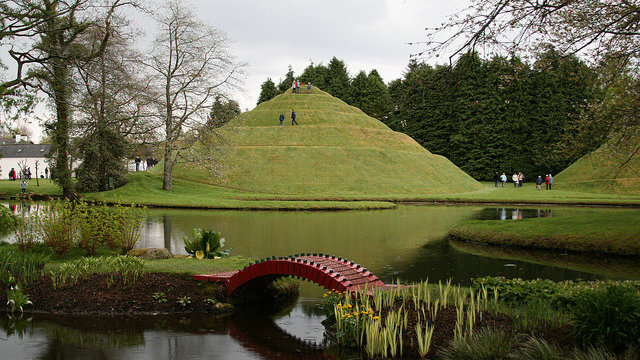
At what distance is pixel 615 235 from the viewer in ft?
61.3

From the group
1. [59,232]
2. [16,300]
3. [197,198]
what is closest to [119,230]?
[59,232]

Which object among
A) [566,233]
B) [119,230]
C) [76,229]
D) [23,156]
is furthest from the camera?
[23,156]

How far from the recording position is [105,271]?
12258 millimetres

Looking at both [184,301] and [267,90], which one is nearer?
[184,301]

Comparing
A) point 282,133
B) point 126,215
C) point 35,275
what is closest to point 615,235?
point 126,215

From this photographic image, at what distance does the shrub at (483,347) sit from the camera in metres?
7.34

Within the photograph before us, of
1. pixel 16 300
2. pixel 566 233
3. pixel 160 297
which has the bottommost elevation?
pixel 160 297

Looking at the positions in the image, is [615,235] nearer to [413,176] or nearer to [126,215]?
[126,215]

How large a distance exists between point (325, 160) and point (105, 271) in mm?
43628

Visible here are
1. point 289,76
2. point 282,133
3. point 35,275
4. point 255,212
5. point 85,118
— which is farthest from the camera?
point 289,76

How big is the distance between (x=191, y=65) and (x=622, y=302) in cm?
4199

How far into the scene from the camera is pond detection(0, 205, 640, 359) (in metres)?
9.15

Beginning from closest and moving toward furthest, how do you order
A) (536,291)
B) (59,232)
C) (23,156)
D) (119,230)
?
(536,291) → (59,232) → (119,230) → (23,156)

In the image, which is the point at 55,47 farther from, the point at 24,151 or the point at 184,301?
the point at 24,151
